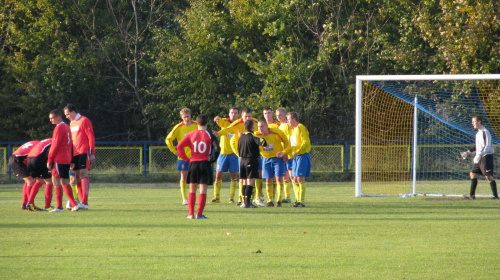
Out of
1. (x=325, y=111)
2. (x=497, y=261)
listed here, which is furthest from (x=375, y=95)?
(x=497, y=261)

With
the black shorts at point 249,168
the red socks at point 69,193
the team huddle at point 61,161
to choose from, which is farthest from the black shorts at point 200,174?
the red socks at point 69,193

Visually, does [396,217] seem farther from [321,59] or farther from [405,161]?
[321,59]

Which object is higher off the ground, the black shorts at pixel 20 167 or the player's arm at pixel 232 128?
→ the player's arm at pixel 232 128

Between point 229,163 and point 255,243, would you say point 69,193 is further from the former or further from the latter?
point 255,243

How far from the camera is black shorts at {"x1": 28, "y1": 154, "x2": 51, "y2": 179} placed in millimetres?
13883

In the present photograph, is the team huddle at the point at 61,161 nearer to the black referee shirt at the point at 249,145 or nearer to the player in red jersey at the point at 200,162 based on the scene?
the player in red jersey at the point at 200,162

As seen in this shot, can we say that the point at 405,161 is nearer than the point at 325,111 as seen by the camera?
Yes

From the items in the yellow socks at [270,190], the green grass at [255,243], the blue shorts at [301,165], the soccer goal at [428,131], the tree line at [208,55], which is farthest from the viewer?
the tree line at [208,55]

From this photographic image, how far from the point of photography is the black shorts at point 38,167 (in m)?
13.9

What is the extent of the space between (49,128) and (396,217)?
870 inches

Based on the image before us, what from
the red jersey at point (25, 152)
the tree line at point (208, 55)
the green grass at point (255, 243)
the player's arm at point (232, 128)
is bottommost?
the green grass at point (255, 243)

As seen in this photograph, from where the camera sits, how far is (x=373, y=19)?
1187 inches

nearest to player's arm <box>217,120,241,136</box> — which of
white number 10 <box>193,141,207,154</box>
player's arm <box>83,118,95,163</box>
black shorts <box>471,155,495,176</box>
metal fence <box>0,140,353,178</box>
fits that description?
player's arm <box>83,118,95,163</box>

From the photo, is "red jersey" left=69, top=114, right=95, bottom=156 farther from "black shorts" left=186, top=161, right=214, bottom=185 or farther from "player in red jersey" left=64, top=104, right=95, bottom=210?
"black shorts" left=186, top=161, right=214, bottom=185
